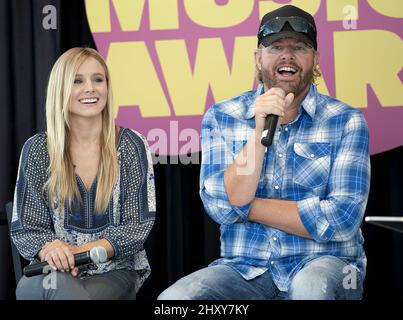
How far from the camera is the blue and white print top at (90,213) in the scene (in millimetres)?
2666

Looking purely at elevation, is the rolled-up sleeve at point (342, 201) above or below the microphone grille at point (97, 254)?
above

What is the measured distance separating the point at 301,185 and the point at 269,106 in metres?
0.36

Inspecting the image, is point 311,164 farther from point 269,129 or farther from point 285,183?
point 269,129

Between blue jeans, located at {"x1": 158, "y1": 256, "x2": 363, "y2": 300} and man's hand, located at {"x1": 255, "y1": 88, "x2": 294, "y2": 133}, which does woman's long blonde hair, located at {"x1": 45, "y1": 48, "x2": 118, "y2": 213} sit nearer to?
blue jeans, located at {"x1": 158, "y1": 256, "x2": 363, "y2": 300}

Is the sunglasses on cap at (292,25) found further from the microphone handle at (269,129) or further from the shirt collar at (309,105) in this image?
the microphone handle at (269,129)

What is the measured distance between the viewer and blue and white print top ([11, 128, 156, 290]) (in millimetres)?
2666

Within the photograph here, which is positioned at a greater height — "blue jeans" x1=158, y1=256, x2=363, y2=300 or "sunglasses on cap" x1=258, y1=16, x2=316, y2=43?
"sunglasses on cap" x1=258, y1=16, x2=316, y2=43

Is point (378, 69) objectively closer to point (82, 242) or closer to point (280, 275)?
point (280, 275)

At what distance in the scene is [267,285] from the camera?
251cm

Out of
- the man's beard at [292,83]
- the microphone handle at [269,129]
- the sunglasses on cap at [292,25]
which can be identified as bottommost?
the microphone handle at [269,129]

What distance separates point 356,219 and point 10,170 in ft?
6.01

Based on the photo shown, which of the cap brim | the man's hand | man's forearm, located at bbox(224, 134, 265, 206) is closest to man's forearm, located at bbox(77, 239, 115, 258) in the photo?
man's forearm, located at bbox(224, 134, 265, 206)

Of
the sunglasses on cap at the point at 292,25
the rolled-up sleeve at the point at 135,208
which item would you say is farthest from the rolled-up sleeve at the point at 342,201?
the rolled-up sleeve at the point at 135,208

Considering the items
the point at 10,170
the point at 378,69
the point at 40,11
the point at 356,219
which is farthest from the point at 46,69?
the point at 356,219
